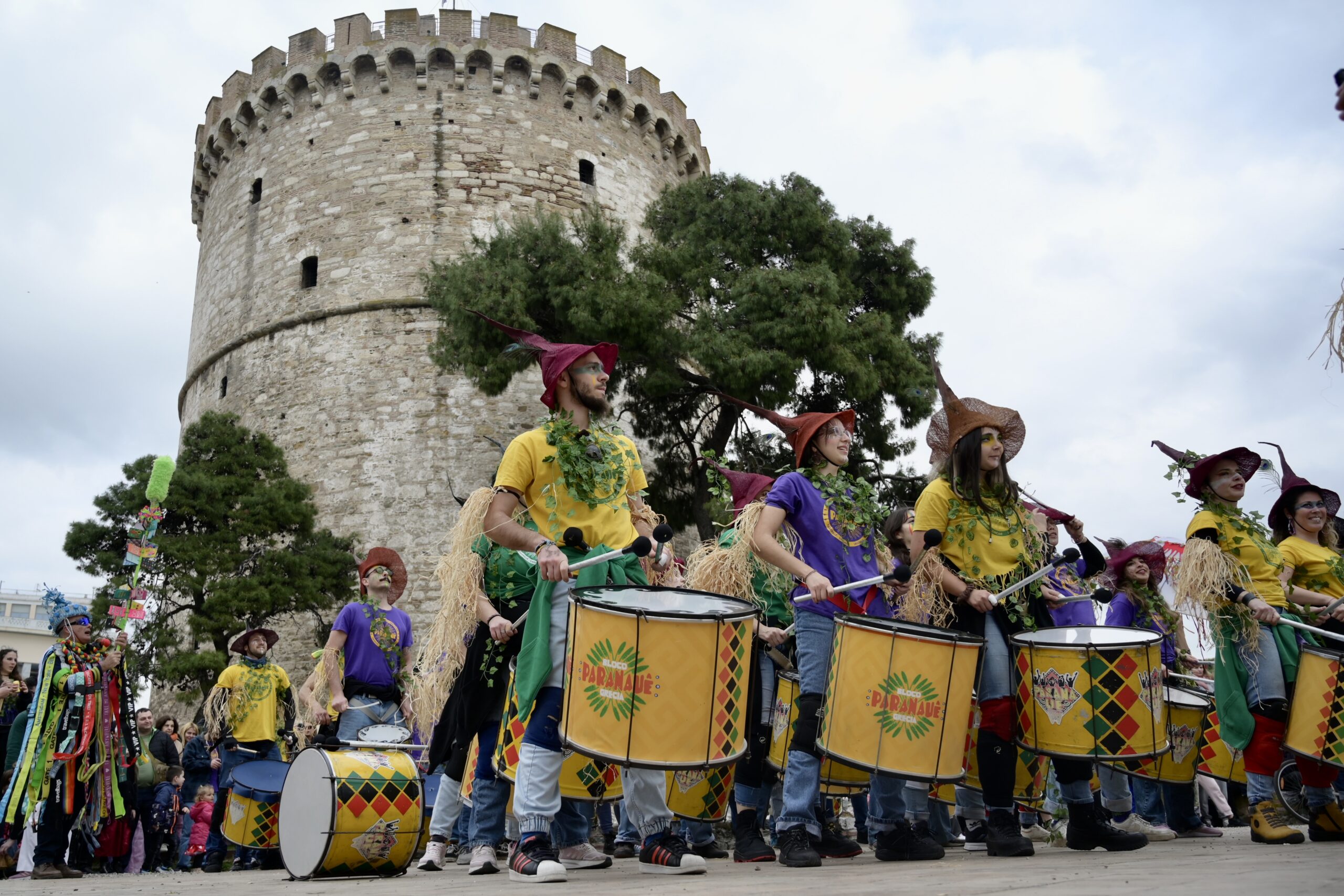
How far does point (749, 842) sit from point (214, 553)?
1511 centimetres

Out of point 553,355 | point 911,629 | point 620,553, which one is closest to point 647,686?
→ point 620,553

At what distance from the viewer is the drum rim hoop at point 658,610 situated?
3.85m

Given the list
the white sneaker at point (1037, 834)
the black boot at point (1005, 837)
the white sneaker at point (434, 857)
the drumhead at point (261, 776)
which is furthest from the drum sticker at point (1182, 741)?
the drumhead at point (261, 776)

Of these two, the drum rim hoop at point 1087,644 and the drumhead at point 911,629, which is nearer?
the drumhead at point 911,629

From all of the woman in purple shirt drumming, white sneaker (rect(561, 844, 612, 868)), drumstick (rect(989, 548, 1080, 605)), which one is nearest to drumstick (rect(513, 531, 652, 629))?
the woman in purple shirt drumming

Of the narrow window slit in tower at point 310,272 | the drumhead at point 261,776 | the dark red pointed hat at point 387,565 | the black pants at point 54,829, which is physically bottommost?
the black pants at point 54,829

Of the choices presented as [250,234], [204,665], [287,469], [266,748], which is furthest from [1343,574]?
[250,234]

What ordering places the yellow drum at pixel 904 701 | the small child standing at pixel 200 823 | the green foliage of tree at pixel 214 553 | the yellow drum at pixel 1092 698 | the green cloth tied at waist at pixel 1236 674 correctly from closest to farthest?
the yellow drum at pixel 904 701
the yellow drum at pixel 1092 698
the green cloth tied at waist at pixel 1236 674
the small child standing at pixel 200 823
the green foliage of tree at pixel 214 553

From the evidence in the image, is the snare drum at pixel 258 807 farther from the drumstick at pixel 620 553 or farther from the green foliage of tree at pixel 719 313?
the green foliage of tree at pixel 719 313

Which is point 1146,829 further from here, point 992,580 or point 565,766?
point 565,766

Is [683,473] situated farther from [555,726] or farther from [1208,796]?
[555,726]

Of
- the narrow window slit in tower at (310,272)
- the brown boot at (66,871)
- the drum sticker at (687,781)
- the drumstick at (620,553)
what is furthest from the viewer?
the narrow window slit in tower at (310,272)

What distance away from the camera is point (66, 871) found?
6762mm

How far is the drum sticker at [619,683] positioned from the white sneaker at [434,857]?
91.8 inches
